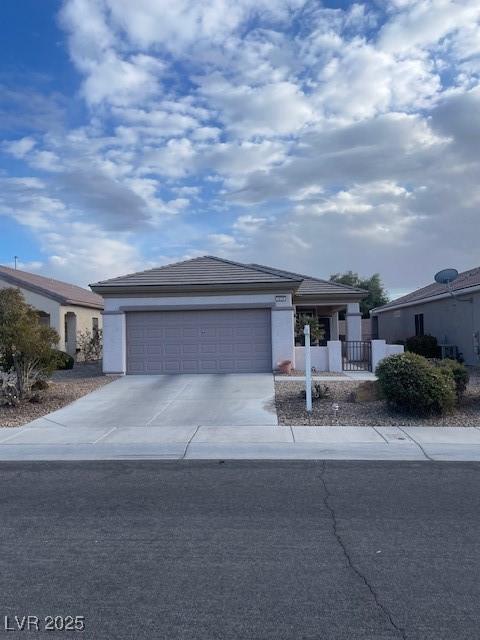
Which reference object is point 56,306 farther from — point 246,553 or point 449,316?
point 246,553

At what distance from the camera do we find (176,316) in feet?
61.6

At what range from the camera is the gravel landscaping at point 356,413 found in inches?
428

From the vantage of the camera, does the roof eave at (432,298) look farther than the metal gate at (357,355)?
Yes

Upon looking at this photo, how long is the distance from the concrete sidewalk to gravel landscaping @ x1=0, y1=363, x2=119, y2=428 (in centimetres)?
118

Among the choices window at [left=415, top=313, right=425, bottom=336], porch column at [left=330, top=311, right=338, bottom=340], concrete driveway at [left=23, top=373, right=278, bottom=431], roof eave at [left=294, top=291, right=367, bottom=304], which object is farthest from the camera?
porch column at [left=330, top=311, right=338, bottom=340]

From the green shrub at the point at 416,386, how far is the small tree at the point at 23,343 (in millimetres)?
7898

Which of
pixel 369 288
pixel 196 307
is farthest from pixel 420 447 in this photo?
pixel 369 288

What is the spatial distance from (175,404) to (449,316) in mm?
15502

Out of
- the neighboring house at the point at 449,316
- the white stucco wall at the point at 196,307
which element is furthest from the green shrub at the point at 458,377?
the neighboring house at the point at 449,316

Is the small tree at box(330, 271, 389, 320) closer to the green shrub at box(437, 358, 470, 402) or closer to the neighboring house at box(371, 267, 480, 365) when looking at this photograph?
the neighboring house at box(371, 267, 480, 365)

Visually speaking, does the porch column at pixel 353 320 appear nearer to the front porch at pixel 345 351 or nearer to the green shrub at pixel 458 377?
the front porch at pixel 345 351

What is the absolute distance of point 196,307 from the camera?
18578 mm

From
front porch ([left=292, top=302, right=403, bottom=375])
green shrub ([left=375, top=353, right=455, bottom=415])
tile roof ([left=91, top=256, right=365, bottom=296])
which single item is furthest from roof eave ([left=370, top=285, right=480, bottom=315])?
green shrub ([left=375, top=353, right=455, bottom=415])

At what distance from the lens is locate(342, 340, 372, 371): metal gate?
20016 millimetres
